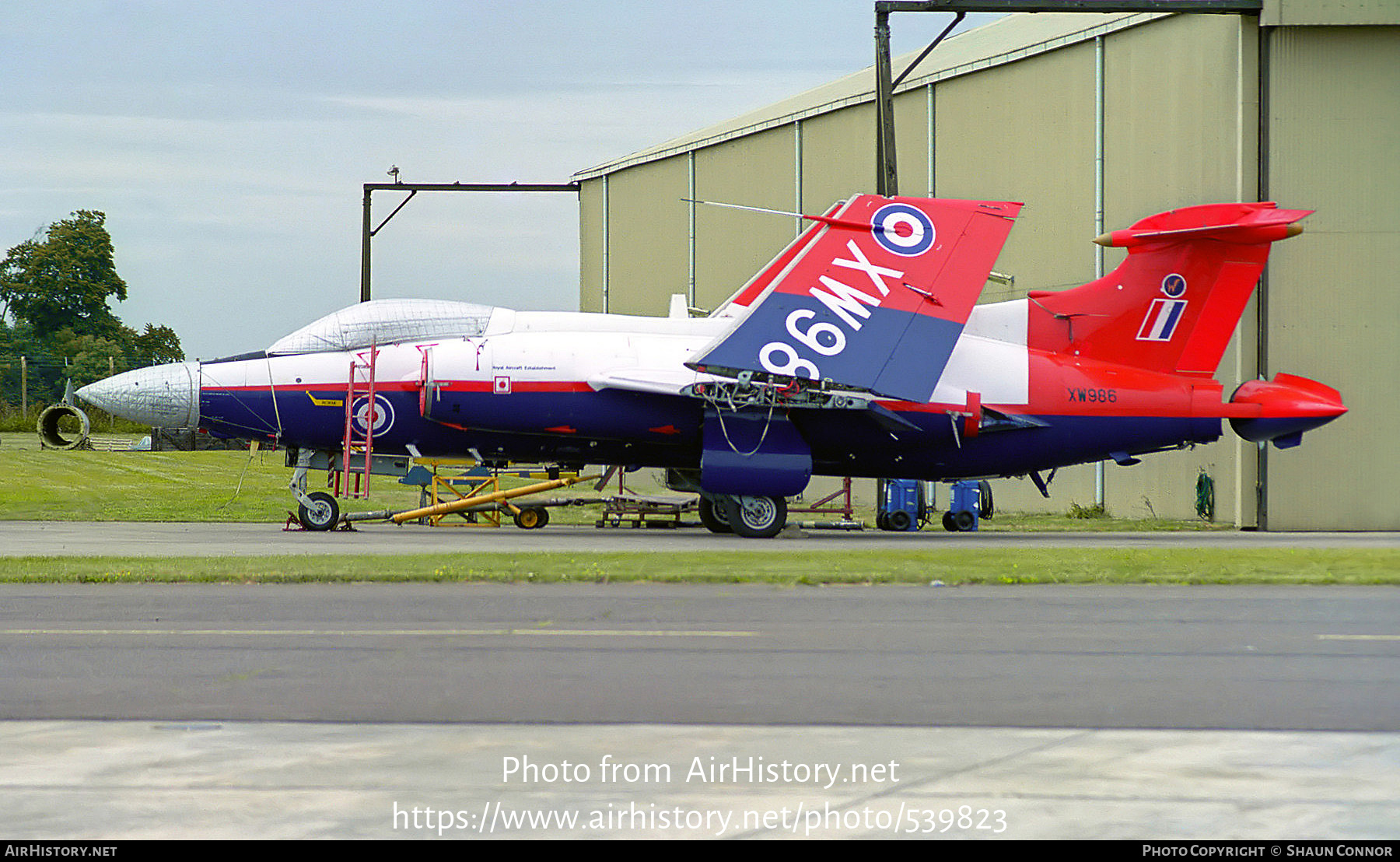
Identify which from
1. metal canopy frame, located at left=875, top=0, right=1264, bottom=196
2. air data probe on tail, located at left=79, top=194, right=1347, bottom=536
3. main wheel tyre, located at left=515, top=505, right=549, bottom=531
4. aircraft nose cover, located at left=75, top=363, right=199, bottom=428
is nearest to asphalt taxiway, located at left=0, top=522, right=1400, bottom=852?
air data probe on tail, located at left=79, top=194, right=1347, bottom=536

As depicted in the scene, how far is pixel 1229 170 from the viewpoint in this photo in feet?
82.7

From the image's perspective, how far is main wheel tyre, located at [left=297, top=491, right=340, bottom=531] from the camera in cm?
1981

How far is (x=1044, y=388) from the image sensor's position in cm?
2069

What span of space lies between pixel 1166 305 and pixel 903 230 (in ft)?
A: 16.1

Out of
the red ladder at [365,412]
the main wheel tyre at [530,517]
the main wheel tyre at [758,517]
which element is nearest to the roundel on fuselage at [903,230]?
the main wheel tyre at [758,517]

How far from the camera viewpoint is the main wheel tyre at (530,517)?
2228 centimetres

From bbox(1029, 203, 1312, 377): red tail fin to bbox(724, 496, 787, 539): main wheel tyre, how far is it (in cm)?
503

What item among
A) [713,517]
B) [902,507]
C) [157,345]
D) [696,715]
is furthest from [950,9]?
[157,345]

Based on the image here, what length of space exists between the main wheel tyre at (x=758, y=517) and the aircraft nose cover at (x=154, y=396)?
8078 mm

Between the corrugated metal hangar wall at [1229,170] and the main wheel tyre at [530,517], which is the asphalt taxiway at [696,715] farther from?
the corrugated metal hangar wall at [1229,170]

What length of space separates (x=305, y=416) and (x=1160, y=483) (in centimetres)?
1632

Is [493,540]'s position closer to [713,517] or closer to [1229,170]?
[713,517]
